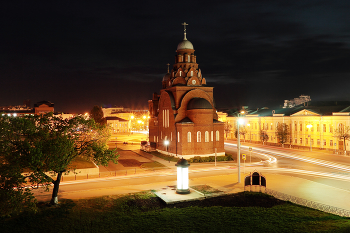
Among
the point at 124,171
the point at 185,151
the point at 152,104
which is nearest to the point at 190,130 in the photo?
the point at 185,151

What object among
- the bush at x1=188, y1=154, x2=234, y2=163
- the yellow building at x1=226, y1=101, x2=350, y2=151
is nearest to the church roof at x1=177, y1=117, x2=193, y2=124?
the bush at x1=188, y1=154, x2=234, y2=163

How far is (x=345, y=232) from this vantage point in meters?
14.2

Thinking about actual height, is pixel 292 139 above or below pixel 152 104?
below

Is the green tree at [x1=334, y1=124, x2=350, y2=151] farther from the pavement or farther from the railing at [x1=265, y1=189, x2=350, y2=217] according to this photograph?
A: the railing at [x1=265, y1=189, x2=350, y2=217]

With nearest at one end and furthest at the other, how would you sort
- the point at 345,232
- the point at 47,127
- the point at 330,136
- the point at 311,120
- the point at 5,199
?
the point at 345,232 < the point at 5,199 < the point at 47,127 < the point at 330,136 < the point at 311,120

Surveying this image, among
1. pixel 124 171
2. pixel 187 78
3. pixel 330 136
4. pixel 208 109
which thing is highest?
pixel 187 78

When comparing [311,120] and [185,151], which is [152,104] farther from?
[311,120]

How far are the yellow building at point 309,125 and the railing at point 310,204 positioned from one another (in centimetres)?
3453

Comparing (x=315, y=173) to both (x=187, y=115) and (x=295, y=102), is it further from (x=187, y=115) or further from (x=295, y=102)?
(x=295, y=102)

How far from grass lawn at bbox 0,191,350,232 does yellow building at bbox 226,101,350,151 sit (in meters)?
39.2

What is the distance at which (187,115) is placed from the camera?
47.2 m

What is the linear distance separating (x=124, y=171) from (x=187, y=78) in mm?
22558

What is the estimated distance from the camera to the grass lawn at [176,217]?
15.7 metres

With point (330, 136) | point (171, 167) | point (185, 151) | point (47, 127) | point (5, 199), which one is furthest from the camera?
point (330, 136)
